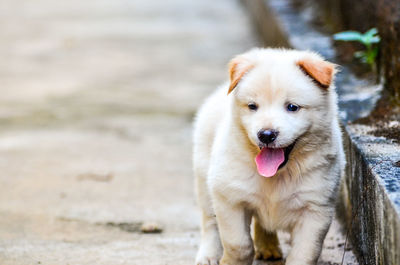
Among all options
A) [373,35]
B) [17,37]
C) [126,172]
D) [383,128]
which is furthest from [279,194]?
[17,37]

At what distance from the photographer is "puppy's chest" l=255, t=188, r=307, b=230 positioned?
3695mm

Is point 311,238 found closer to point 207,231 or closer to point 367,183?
point 367,183

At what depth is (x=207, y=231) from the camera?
14.6 feet

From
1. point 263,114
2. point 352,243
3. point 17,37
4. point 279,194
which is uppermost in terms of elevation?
point 263,114

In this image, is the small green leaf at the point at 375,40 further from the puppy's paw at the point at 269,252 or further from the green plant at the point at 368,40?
the puppy's paw at the point at 269,252

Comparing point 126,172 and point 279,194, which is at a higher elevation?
point 279,194

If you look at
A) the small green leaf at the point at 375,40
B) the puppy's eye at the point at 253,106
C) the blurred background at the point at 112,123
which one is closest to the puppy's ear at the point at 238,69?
the puppy's eye at the point at 253,106

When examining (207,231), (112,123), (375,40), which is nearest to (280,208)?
(207,231)

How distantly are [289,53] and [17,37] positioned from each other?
932cm

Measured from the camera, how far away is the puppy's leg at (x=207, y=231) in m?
4.36

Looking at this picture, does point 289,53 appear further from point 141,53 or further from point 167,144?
point 141,53

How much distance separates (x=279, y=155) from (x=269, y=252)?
966mm

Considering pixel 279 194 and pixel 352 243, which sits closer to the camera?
pixel 279 194

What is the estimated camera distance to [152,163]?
6586mm
